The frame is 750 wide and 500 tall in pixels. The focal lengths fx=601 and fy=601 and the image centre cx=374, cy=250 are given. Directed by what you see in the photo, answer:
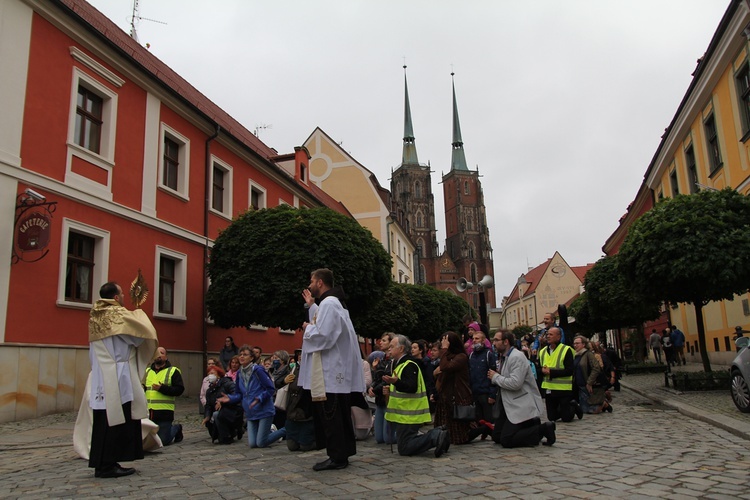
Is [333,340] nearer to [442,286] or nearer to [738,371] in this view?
[738,371]

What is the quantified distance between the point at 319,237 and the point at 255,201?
8215 millimetres

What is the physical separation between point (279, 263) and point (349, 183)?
30.4 m

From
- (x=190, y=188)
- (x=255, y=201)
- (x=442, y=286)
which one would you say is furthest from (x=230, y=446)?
(x=442, y=286)

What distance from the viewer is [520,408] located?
7422mm

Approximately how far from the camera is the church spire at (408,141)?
111 metres

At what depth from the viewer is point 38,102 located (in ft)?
42.0

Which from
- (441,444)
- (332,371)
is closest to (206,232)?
(441,444)

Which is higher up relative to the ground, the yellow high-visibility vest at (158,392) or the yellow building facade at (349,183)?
the yellow building facade at (349,183)

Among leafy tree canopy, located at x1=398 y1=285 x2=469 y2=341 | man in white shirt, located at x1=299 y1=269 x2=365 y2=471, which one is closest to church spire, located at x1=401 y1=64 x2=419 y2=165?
leafy tree canopy, located at x1=398 y1=285 x2=469 y2=341

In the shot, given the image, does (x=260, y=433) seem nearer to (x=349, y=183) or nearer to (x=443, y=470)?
(x=443, y=470)

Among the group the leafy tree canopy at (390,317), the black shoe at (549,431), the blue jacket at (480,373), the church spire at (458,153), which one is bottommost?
the black shoe at (549,431)

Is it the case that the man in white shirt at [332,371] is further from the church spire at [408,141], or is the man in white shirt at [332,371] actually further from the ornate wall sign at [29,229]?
the church spire at [408,141]

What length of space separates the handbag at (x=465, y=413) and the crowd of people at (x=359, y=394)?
1cm

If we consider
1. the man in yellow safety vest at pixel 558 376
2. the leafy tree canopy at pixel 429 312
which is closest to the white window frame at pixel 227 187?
the man in yellow safety vest at pixel 558 376
